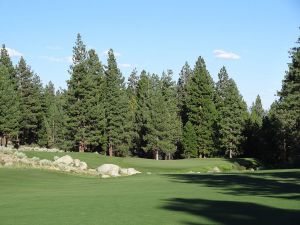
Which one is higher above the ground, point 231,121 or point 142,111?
point 142,111

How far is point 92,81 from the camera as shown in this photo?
Result: 7306 cm

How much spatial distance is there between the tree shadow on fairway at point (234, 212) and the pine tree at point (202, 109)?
6680 centimetres

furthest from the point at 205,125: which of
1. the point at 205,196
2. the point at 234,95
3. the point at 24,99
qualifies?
the point at 205,196

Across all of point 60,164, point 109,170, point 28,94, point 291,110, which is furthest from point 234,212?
point 28,94

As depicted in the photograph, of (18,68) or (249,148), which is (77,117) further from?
(249,148)

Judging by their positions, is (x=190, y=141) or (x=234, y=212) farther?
(x=190, y=141)

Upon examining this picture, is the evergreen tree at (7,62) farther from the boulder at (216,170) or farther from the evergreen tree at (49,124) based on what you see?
the boulder at (216,170)

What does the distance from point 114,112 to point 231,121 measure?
21324 mm

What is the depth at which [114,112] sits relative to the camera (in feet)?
261

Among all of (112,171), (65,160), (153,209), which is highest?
(65,160)

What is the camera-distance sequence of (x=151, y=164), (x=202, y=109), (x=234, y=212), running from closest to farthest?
1. (x=234, y=212)
2. (x=151, y=164)
3. (x=202, y=109)

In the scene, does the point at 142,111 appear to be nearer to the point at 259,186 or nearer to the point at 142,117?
the point at 142,117

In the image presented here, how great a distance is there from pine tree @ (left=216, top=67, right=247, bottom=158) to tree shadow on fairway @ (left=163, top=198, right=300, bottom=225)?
61.7 meters

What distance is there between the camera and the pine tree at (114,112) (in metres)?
79.4
